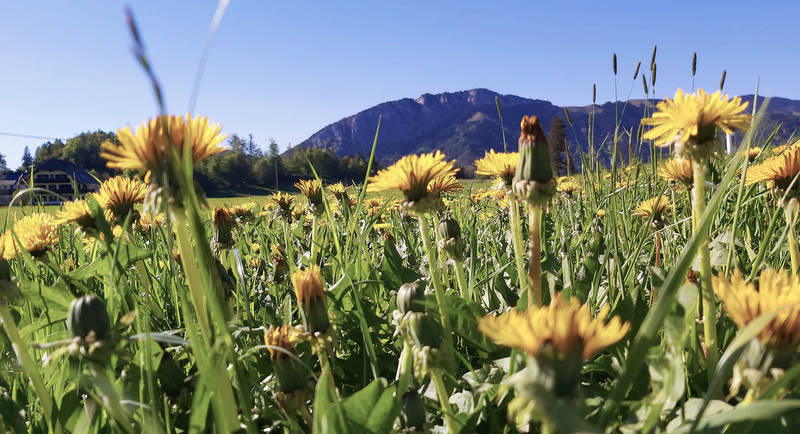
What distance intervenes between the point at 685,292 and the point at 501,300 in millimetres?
905

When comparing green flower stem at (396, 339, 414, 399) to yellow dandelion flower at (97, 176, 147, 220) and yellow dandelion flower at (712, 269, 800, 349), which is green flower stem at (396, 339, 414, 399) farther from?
yellow dandelion flower at (97, 176, 147, 220)

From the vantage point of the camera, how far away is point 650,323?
583 mm

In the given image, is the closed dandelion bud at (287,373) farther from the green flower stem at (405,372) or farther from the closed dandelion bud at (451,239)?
the closed dandelion bud at (451,239)

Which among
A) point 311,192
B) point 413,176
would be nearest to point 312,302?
point 413,176

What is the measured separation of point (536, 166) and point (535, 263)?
0.21 meters

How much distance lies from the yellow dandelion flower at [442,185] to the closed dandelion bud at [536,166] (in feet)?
1.18

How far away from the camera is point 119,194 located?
172 cm

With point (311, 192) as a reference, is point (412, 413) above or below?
below

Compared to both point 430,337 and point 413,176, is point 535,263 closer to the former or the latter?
point 430,337

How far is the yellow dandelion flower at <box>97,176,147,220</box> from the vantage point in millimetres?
1703

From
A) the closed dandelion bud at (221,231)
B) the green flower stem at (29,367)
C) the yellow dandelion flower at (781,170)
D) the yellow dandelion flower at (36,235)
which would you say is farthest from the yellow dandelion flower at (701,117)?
the closed dandelion bud at (221,231)

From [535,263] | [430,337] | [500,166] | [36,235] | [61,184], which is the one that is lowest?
[430,337]

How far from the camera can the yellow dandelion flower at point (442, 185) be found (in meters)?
1.44

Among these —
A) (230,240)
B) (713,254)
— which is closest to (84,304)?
(713,254)
